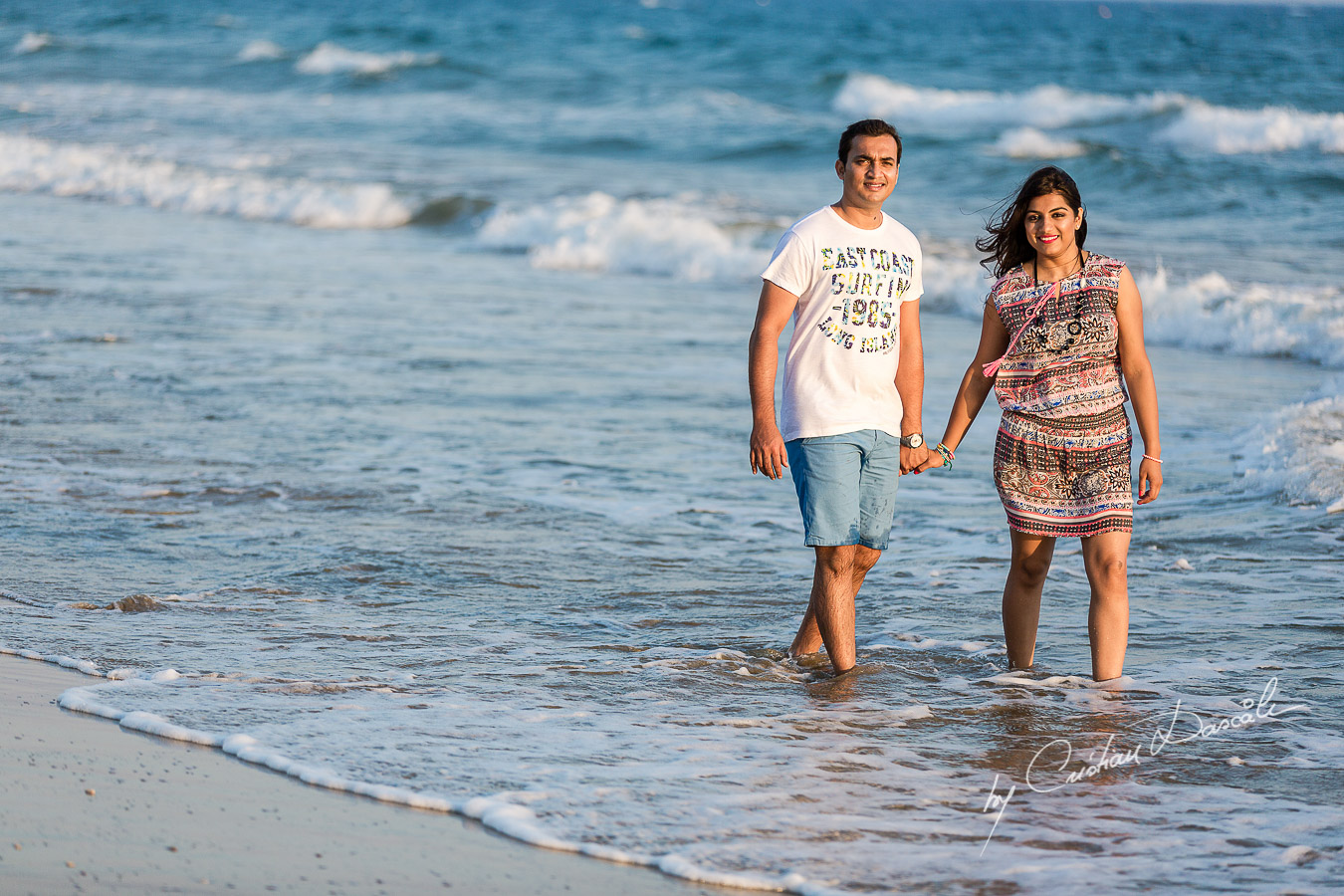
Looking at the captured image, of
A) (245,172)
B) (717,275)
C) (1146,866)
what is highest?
(245,172)

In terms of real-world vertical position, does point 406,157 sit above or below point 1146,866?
above

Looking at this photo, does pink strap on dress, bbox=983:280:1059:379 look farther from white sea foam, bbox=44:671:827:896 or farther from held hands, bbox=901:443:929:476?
white sea foam, bbox=44:671:827:896

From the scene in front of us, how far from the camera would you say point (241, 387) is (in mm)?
9492

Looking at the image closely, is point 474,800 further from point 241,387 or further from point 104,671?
point 241,387

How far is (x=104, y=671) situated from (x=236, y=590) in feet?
3.49

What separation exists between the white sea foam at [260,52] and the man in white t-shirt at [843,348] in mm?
39147

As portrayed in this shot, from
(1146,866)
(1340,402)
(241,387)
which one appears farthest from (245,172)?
(1146,866)

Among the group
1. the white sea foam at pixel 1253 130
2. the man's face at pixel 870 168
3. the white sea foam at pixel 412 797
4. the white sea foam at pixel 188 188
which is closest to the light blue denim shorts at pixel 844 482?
the man's face at pixel 870 168

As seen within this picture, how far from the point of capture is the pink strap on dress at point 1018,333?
4.50 metres

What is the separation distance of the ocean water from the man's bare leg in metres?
0.14

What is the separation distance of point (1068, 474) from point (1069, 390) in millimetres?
260

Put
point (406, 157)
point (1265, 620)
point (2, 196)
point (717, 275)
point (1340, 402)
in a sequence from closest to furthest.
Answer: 1. point (1265, 620)
2. point (1340, 402)
3. point (717, 275)
4. point (2, 196)
5. point (406, 157)

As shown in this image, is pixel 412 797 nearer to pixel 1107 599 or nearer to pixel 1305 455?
pixel 1107 599

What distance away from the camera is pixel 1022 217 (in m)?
4.52
